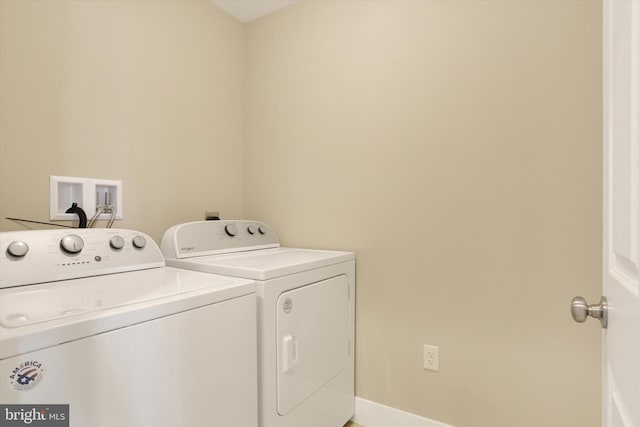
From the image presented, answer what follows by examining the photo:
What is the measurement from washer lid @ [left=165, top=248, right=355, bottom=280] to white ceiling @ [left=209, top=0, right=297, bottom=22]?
4.78 ft

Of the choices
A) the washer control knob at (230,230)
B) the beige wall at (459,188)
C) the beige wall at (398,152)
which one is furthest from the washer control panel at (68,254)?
the beige wall at (459,188)

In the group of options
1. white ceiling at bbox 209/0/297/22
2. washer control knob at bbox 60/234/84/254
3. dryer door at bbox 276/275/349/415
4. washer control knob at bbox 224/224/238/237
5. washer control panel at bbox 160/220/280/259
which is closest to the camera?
washer control knob at bbox 60/234/84/254

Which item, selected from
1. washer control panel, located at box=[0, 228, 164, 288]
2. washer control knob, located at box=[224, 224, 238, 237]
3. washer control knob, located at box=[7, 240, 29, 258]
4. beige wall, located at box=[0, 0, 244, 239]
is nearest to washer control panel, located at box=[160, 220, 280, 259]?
washer control knob, located at box=[224, 224, 238, 237]

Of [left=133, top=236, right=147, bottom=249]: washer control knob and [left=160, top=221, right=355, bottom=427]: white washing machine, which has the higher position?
[left=133, top=236, right=147, bottom=249]: washer control knob

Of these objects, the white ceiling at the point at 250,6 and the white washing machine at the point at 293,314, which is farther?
the white ceiling at the point at 250,6

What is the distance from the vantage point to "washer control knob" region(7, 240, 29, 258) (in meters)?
1.03

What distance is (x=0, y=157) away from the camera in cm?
121

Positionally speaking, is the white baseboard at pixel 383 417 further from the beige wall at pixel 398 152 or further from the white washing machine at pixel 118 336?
the white washing machine at pixel 118 336

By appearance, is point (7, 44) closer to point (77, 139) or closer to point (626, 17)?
point (77, 139)

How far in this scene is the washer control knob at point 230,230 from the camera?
1.74m

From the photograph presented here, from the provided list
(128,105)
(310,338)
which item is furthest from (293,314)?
(128,105)

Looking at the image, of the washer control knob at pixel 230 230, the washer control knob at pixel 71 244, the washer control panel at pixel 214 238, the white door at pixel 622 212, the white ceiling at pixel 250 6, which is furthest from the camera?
the white ceiling at pixel 250 6

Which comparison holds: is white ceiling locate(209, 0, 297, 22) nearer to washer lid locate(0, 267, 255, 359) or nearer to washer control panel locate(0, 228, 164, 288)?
washer control panel locate(0, 228, 164, 288)

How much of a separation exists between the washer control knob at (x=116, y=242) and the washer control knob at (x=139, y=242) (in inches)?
1.9
